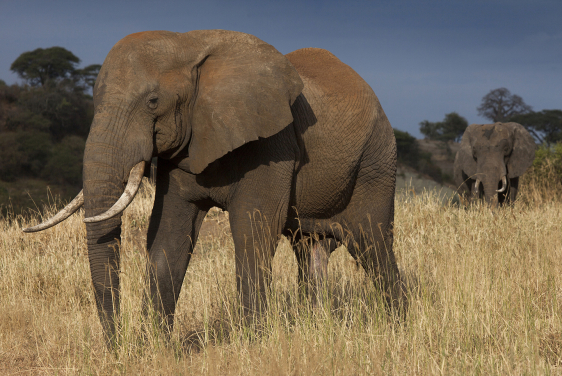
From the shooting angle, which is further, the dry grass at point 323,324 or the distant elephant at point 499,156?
the distant elephant at point 499,156

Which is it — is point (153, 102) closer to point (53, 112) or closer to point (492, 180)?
point (492, 180)

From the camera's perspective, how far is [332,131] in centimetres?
458

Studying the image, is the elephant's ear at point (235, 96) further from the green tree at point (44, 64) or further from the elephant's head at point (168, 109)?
the green tree at point (44, 64)

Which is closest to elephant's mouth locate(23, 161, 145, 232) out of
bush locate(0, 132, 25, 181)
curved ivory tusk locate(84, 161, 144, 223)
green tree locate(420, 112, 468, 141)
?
curved ivory tusk locate(84, 161, 144, 223)

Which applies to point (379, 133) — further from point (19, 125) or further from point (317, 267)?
point (19, 125)

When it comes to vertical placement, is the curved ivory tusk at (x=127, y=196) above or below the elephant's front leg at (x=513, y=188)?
above

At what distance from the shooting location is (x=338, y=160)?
4.63 m

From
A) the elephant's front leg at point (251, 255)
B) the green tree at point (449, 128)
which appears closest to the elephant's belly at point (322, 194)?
the elephant's front leg at point (251, 255)

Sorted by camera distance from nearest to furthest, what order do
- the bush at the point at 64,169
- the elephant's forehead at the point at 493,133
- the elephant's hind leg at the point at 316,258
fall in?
the elephant's hind leg at the point at 316,258 < the elephant's forehead at the point at 493,133 < the bush at the point at 64,169

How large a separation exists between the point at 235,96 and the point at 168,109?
47cm

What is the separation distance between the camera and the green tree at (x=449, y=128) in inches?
1997

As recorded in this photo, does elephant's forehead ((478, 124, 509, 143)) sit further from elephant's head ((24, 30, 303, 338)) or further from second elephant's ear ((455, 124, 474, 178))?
elephant's head ((24, 30, 303, 338))

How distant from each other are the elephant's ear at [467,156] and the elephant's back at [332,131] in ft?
30.7

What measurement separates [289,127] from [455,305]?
1.90 m
